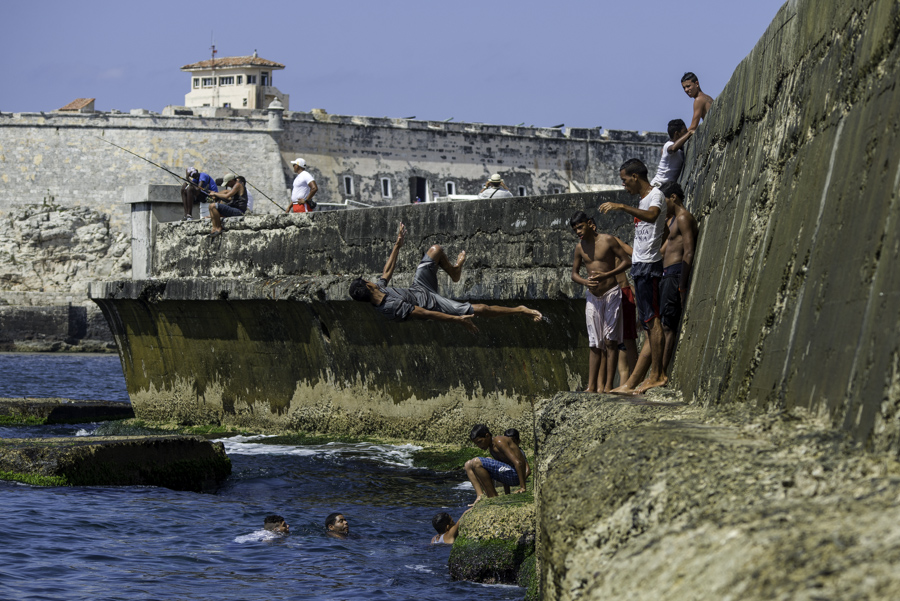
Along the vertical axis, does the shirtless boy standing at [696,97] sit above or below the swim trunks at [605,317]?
above

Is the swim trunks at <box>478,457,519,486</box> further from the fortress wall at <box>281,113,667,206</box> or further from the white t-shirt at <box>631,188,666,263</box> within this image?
the fortress wall at <box>281,113,667,206</box>

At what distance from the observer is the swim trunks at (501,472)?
8.91 meters

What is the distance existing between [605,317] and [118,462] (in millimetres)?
5553

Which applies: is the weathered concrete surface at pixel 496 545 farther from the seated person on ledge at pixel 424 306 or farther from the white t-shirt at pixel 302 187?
the white t-shirt at pixel 302 187

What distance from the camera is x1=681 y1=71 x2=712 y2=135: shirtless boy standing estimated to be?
8.56m

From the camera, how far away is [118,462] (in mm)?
10539

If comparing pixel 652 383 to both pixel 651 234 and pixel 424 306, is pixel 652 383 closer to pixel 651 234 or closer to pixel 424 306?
pixel 651 234

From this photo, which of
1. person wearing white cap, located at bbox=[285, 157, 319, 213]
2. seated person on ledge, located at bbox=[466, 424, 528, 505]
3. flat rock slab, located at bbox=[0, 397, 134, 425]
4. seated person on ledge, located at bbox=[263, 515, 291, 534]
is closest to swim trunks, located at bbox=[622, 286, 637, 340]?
seated person on ledge, located at bbox=[466, 424, 528, 505]

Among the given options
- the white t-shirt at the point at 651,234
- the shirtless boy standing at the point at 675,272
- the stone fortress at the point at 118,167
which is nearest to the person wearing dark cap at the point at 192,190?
the white t-shirt at the point at 651,234

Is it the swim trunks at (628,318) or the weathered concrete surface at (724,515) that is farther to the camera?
the swim trunks at (628,318)

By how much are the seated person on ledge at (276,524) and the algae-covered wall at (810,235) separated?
3.98m

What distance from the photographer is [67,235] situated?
48.8 metres

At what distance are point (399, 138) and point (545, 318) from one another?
137ft

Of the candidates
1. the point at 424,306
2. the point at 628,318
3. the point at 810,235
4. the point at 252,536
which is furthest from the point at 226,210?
the point at 810,235
